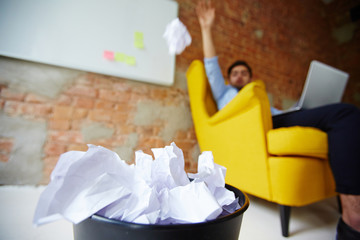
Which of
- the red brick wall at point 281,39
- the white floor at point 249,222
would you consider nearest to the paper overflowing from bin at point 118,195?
the white floor at point 249,222

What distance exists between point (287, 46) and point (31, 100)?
9.25ft

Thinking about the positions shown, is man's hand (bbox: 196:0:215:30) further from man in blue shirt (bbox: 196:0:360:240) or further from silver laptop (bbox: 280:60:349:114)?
man in blue shirt (bbox: 196:0:360:240)

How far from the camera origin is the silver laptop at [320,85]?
1048 millimetres

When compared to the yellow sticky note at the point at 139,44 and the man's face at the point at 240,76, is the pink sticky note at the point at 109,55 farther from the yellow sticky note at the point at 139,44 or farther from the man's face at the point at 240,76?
the man's face at the point at 240,76

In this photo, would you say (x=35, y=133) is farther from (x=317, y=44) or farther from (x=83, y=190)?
(x=317, y=44)

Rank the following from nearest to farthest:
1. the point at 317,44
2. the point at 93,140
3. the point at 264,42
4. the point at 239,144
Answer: the point at 239,144, the point at 93,140, the point at 264,42, the point at 317,44

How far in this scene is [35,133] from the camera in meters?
1.11

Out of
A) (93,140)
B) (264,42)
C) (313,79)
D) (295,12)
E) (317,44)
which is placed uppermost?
→ (295,12)

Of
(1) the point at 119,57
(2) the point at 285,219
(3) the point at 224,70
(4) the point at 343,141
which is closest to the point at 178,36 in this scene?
(1) the point at 119,57

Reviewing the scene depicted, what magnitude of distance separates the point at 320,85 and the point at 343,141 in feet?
1.76

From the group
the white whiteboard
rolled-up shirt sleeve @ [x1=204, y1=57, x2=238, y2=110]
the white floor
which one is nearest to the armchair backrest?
the white floor

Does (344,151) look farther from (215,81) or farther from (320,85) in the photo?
(215,81)

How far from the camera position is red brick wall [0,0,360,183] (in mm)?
1154

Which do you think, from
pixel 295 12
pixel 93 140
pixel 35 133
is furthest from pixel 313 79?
pixel 295 12
